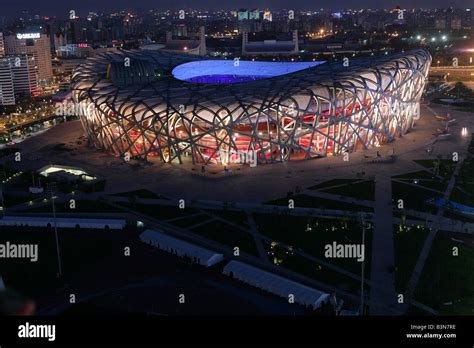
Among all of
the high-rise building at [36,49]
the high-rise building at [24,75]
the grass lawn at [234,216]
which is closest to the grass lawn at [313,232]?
the grass lawn at [234,216]

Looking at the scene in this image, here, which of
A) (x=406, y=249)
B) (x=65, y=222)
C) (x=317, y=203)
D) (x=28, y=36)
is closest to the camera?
(x=406, y=249)

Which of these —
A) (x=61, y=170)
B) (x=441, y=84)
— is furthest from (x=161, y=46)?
(x=61, y=170)

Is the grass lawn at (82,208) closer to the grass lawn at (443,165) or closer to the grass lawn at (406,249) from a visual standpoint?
the grass lawn at (406,249)

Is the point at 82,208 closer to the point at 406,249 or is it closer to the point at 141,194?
the point at 141,194

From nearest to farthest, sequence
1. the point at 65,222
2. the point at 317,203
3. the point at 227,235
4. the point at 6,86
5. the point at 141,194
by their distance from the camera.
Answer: the point at 227,235
the point at 65,222
the point at 317,203
the point at 141,194
the point at 6,86

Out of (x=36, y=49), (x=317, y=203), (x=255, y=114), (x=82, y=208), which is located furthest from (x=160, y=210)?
(x=36, y=49)

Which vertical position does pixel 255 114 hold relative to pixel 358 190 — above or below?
above
